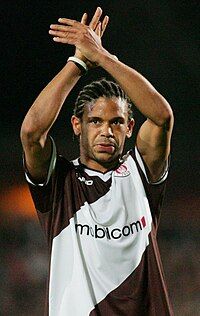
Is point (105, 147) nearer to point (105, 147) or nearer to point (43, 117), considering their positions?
point (105, 147)

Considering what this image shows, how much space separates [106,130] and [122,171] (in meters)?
0.12

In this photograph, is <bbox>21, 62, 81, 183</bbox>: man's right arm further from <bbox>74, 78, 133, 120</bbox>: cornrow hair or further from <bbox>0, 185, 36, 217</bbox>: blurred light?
<bbox>0, 185, 36, 217</bbox>: blurred light

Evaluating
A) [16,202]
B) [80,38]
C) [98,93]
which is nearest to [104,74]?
[16,202]

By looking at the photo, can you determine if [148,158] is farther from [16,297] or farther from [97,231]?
[16,297]

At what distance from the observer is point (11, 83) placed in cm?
399

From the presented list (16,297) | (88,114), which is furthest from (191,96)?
(88,114)

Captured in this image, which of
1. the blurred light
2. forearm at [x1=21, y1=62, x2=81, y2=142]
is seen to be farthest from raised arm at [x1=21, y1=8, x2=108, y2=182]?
the blurred light

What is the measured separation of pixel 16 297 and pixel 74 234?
2109mm

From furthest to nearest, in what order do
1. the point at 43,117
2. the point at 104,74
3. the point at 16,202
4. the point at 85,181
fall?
the point at 16,202
the point at 104,74
the point at 85,181
the point at 43,117

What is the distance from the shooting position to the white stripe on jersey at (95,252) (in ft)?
5.38

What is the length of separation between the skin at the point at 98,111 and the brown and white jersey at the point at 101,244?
0.04 metres

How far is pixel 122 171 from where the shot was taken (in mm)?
1756

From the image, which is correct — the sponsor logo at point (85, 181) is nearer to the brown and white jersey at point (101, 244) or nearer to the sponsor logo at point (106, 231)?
the brown and white jersey at point (101, 244)

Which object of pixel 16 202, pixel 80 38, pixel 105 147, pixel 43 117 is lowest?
pixel 16 202
